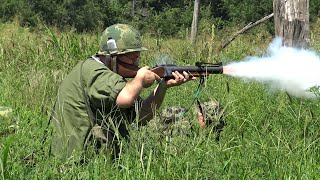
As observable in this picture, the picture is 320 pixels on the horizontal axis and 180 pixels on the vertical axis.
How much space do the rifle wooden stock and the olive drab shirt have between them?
0.72ft

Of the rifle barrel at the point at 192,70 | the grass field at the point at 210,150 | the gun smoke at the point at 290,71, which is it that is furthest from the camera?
the gun smoke at the point at 290,71

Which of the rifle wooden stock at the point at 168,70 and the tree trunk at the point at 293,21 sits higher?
the tree trunk at the point at 293,21

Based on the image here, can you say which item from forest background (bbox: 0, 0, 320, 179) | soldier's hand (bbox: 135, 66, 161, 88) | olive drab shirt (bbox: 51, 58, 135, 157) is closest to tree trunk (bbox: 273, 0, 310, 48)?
forest background (bbox: 0, 0, 320, 179)

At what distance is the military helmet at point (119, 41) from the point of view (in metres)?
3.53

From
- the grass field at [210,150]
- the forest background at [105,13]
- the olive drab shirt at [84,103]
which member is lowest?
the grass field at [210,150]

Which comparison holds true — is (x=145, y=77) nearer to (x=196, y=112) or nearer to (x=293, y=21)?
(x=196, y=112)

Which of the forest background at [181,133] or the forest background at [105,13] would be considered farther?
the forest background at [105,13]

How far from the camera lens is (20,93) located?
20.8 feet

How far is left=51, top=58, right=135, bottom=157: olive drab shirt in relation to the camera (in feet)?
10.6

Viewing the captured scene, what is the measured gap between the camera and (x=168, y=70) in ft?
12.2

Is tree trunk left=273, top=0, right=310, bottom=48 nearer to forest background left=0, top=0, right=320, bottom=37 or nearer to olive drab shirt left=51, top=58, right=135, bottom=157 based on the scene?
olive drab shirt left=51, top=58, right=135, bottom=157

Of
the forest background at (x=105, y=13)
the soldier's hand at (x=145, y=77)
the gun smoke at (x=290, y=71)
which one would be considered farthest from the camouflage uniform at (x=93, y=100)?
the forest background at (x=105, y=13)

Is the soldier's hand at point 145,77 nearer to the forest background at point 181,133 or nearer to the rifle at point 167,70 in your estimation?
the rifle at point 167,70

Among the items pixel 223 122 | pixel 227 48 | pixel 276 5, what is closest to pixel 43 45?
pixel 227 48
